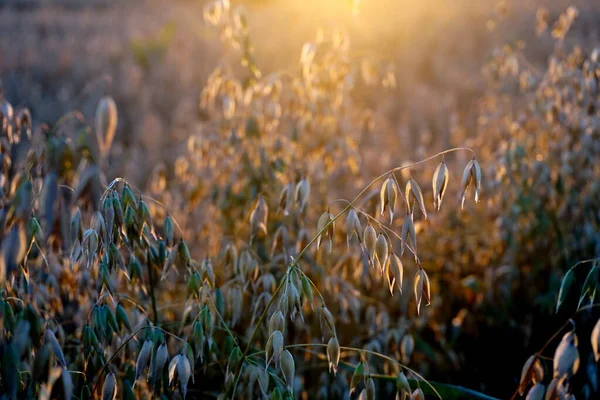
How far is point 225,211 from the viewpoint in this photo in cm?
277

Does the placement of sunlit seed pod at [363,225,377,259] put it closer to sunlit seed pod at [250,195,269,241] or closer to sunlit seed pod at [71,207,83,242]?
sunlit seed pod at [250,195,269,241]

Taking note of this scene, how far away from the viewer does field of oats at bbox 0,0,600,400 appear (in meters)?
1.29

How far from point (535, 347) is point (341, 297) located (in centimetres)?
110

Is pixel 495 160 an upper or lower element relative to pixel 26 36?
lower

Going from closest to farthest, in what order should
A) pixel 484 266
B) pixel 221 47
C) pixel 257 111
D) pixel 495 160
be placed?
pixel 257 111, pixel 495 160, pixel 484 266, pixel 221 47

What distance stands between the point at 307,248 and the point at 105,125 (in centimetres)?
47

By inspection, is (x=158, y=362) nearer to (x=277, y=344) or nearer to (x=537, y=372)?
(x=277, y=344)

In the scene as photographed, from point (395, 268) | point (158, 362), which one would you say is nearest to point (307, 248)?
point (395, 268)

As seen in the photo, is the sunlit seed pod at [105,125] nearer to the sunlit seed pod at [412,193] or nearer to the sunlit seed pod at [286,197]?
the sunlit seed pod at [412,193]

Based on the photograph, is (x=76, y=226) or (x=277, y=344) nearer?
(x=277, y=344)

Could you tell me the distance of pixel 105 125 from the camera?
1.19 metres

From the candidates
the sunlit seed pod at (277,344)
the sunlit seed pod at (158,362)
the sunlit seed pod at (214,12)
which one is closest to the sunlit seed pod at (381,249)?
the sunlit seed pod at (277,344)

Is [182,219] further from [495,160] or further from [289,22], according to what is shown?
[289,22]

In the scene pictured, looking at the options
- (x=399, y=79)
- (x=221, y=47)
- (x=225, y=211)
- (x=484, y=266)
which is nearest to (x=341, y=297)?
(x=225, y=211)
